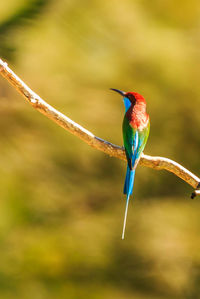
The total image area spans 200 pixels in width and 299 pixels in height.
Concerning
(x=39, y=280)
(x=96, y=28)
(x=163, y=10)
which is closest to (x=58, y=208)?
(x=39, y=280)

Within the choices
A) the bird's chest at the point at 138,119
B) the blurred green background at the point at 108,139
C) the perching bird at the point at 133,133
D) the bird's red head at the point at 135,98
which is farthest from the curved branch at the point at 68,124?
the blurred green background at the point at 108,139

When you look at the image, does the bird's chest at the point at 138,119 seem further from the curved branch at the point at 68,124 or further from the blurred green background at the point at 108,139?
the blurred green background at the point at 108,139

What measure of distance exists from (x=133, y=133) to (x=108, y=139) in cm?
122

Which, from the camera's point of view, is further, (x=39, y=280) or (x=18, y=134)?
(x=18, y=134)

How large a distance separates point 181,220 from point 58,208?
0.82 metres

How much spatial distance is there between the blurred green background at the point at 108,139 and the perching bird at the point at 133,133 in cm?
103

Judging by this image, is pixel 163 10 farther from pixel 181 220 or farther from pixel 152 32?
pixel 181 220

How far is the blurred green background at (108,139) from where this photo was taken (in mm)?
3461

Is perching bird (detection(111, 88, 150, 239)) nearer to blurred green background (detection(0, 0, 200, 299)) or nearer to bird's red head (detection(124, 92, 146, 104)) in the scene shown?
bird's red head (detection(124, 92, 146, 104))

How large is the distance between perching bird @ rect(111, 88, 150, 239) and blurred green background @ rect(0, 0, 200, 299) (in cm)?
103

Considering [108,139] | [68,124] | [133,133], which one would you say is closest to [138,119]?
[133,133]

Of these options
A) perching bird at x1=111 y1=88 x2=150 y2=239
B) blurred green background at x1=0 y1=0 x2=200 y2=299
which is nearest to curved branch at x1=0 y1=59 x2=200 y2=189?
perching bird at x1=111 y1=88 x2=150 y2=239

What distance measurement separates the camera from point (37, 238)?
11.1 ft

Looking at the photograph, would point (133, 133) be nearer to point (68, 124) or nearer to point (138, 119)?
point (138, 119)
